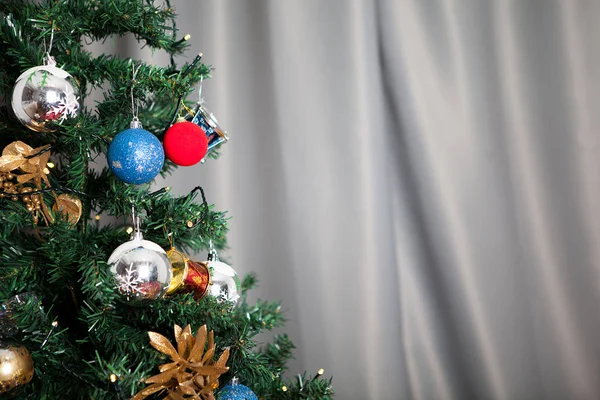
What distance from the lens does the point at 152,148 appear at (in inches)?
27.1

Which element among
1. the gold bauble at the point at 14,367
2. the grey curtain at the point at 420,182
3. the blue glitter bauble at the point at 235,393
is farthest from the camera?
Result: the grey curtain at the point at 420,182

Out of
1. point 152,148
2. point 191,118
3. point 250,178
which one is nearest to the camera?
point 152,148

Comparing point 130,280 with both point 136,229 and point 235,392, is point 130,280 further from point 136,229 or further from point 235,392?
point 235,392

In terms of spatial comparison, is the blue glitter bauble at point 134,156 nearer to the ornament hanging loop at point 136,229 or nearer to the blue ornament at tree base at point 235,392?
the ornament hanging loop at point 136,229

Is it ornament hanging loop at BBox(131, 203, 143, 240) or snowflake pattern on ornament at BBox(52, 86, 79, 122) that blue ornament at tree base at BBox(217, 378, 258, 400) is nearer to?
ornament hanging loop at BBox(131, 203, 143, 240)

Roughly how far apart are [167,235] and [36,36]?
0.31 m

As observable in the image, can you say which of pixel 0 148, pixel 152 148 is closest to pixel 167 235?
pixel 152 148

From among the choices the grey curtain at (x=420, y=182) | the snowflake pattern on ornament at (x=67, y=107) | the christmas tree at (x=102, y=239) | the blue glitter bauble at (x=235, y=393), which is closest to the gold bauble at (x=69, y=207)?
the christmas tree at (x=102, y=239)

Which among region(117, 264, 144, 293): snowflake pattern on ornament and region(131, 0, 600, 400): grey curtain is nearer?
region(117, 264, 144, 293): snowflake pattern on ornament

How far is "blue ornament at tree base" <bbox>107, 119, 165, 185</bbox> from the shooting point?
672mm

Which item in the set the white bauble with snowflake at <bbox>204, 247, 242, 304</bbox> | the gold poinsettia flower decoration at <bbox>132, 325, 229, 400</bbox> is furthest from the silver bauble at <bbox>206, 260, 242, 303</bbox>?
the gold poinsettia flower decoration at <bbox>132, 325, 229, 400</bbox>

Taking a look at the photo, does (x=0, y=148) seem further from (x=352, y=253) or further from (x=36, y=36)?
(x=352, y=253)

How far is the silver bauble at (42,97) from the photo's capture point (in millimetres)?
639

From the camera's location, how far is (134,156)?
2.20 feet
